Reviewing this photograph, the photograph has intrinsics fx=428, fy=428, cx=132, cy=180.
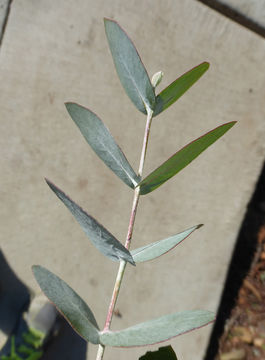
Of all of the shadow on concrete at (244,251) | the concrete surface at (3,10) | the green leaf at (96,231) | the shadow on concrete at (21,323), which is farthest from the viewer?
the shadow on concrete at (244,251)

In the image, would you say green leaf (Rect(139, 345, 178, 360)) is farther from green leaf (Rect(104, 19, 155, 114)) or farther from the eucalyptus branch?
green leaf (Rect(104, 19, 155, 114))

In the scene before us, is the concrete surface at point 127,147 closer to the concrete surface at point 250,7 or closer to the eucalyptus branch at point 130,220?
the concrete surface at point 250,7

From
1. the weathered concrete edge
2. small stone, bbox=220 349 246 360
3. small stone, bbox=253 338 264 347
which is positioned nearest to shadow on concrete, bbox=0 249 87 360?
small stone, bbox=220 349 246 360

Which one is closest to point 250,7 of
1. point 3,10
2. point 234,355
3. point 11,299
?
point 3,10

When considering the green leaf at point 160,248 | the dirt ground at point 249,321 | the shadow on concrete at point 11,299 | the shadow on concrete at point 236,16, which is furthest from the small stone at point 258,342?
the green leaf at point 160,248

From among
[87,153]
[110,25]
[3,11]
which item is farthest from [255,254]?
[110,25]

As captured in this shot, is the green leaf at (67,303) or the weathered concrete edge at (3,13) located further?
the weathered concrete edge at (3,13)

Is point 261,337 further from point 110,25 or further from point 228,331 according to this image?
point 110,25
